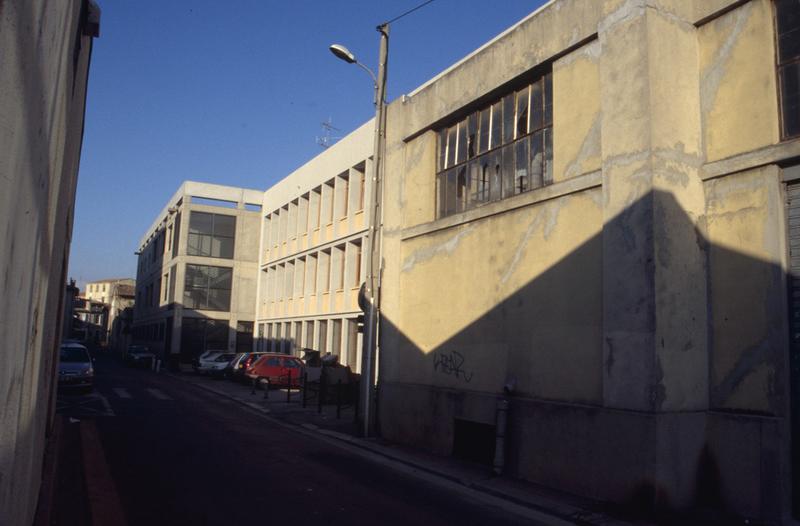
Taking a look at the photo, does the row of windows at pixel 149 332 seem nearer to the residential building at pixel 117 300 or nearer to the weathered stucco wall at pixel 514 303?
the residential building at pixel 117 300

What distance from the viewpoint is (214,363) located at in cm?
3362

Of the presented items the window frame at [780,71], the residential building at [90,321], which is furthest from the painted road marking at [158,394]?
the residential building at [90,321]

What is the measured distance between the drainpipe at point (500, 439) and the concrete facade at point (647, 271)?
0.15 metres

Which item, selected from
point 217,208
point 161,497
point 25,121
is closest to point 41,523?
point 161,497

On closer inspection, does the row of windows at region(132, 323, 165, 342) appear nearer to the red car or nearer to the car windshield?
the red car

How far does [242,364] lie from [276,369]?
2494 millimetres

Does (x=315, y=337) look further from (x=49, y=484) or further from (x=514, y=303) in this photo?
(x=49, y=484)

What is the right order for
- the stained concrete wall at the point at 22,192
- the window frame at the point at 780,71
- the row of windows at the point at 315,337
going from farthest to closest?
the row of windows at the point at 315,337 → the window frame at the point at 780,71 → the stained concrete wall at the point at 22,192

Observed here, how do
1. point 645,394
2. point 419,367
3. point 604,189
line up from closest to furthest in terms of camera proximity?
point 645,394 < point 604,189 < point 419,367

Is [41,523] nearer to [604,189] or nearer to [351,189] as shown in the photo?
[604,189]

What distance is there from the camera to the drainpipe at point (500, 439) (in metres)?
10.2

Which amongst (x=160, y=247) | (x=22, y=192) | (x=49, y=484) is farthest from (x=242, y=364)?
(x=160, y=247)

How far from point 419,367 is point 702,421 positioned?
6.01m

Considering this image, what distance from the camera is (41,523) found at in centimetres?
596
